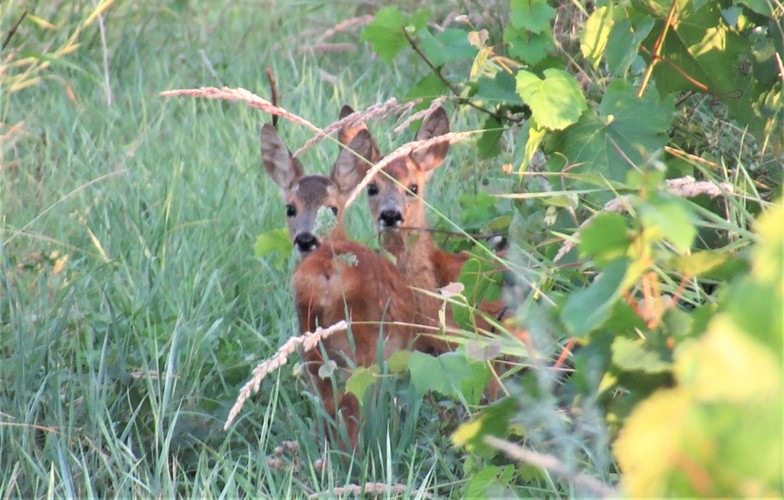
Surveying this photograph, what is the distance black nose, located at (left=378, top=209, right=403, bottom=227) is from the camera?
211 inches

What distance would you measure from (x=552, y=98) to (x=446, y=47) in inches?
29.1

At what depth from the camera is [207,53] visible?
7.61 m

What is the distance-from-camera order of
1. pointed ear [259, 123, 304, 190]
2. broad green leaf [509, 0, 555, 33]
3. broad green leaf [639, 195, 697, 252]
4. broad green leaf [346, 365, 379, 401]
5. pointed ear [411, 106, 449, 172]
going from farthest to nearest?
pointed ear [411, 106, 449, 172], pointed ear [259, 123, 304, 190], broad green leaf [509, 0, 555, 33], broad green leaf [346, 365, 379, 401], broad green leaf [639, 195, 697, 252]

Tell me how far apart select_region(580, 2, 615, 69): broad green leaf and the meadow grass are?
1203 millimetres

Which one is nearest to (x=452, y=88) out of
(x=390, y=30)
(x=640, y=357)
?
(x=390, y=30)

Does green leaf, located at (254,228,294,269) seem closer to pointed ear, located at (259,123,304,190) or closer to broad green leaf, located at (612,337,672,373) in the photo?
pointed ear, located at (259,123,304,190)

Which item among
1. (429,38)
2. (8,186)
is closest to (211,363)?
(429,38)

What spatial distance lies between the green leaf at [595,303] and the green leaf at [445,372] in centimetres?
90

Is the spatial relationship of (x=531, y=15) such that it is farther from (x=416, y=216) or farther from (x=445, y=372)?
(x=416, y=216)

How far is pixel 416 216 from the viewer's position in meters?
5.46

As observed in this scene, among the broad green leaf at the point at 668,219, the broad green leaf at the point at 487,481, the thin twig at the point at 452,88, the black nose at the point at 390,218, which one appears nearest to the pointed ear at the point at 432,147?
the black nose at the point at 390,218

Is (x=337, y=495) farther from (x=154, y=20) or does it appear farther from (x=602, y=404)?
(x=154, y=20)

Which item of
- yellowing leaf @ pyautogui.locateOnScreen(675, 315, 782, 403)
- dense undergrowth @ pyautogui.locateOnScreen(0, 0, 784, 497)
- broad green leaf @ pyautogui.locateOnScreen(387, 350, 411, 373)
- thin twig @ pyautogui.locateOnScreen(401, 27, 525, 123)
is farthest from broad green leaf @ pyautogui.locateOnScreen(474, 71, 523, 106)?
yellowing leaf @ pyautogui.locateOnScreen(675, 315, 782, 403)

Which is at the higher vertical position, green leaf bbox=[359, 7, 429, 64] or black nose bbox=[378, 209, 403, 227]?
green leaf bbox=[359, 7, 429, 64]
